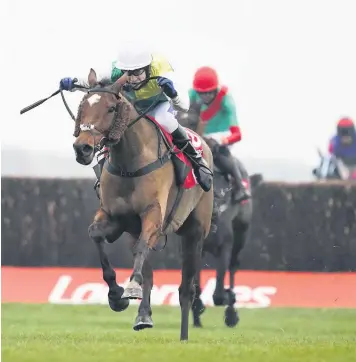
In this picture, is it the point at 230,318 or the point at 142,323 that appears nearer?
the point at 142,323

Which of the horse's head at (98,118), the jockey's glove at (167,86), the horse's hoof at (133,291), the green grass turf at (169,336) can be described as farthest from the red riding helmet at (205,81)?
the horse's hoof at (133,291)

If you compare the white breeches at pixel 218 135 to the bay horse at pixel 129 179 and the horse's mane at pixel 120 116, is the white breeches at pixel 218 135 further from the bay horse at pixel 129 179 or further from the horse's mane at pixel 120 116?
the horse's mane at pixel 120 116

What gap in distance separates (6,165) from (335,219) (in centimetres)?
1559

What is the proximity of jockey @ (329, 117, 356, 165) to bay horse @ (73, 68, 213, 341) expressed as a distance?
33.5ft

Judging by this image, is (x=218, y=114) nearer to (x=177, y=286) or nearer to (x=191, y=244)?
(x=191, y=244)

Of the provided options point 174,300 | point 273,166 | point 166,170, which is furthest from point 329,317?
point 273,166

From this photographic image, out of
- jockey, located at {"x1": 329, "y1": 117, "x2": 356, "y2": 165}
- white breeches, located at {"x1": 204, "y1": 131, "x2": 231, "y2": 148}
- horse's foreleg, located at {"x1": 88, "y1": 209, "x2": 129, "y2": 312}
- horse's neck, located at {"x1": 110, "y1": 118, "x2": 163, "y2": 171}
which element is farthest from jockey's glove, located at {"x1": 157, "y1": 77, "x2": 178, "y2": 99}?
jockey, located at {"x1": 329, "y1": 117, "x2": 356, "y2": 165}

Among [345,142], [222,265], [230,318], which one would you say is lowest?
[345,142]

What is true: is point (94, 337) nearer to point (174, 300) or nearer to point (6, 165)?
point (174, 300)

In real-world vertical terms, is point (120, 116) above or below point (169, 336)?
above

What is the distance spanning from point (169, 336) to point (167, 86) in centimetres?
223

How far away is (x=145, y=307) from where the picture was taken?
9.47 m

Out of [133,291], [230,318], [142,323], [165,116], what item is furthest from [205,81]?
[133,291]

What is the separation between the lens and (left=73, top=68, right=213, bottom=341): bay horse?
8.73 m
